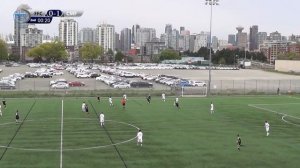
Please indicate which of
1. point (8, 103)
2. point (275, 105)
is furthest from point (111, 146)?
point (275, 105)

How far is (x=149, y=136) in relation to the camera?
107 feet

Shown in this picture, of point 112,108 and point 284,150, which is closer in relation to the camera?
point 284,150

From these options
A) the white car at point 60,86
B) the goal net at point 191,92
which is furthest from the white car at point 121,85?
the goal net at point 191,92

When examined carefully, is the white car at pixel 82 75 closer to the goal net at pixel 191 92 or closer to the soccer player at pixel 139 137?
the goal net at pixel 191 92

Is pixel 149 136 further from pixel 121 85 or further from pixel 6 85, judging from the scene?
pixel 6 85

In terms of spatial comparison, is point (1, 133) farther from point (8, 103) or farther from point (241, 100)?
point (241, 100)

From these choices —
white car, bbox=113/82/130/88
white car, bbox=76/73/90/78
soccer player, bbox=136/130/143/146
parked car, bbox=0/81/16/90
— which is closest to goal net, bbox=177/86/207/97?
white car, bbox=113/82/130/88

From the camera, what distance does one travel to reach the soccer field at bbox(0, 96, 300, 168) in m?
25.1

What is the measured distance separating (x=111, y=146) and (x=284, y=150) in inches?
465

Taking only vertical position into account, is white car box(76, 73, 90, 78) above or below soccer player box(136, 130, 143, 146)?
above

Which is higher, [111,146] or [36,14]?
[36,14]

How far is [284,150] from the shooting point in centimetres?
2834

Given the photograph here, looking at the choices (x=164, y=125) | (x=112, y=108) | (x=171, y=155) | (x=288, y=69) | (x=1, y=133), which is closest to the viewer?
(x=171, y=155)

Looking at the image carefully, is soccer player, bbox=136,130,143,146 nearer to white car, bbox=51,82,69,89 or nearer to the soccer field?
the soccer field
